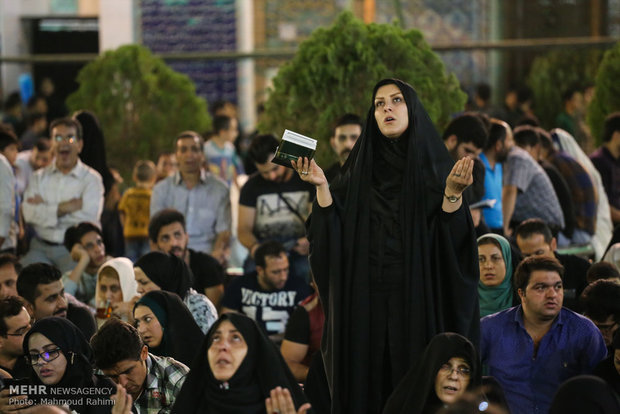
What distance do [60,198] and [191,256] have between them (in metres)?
1.33

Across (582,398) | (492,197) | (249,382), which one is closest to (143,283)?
(249,382)

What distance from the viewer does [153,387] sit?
502 cm

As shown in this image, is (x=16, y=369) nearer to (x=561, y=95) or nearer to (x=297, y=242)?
(x=297, y=242)

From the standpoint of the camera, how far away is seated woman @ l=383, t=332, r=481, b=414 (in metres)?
4.32

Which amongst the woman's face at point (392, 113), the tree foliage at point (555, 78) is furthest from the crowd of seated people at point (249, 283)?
the tree foliage at point (555, 78)

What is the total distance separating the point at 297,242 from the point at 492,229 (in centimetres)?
119

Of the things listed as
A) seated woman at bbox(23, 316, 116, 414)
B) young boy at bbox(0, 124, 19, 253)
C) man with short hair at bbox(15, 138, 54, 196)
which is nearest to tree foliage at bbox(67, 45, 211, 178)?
man with short hair at bbox(15, 138, 54, 196)

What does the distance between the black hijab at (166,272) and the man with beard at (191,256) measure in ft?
2.29

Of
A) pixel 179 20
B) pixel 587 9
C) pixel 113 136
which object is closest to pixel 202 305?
pixel 113 136

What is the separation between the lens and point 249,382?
13.9 ft

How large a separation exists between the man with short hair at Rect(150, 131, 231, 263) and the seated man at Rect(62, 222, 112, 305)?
32.5 inches

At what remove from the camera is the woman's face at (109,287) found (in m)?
6.66

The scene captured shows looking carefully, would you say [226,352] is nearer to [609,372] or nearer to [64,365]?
[64,365]

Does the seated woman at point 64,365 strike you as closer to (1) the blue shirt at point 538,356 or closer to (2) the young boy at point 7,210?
(1) the blue shirt at point 538,356
